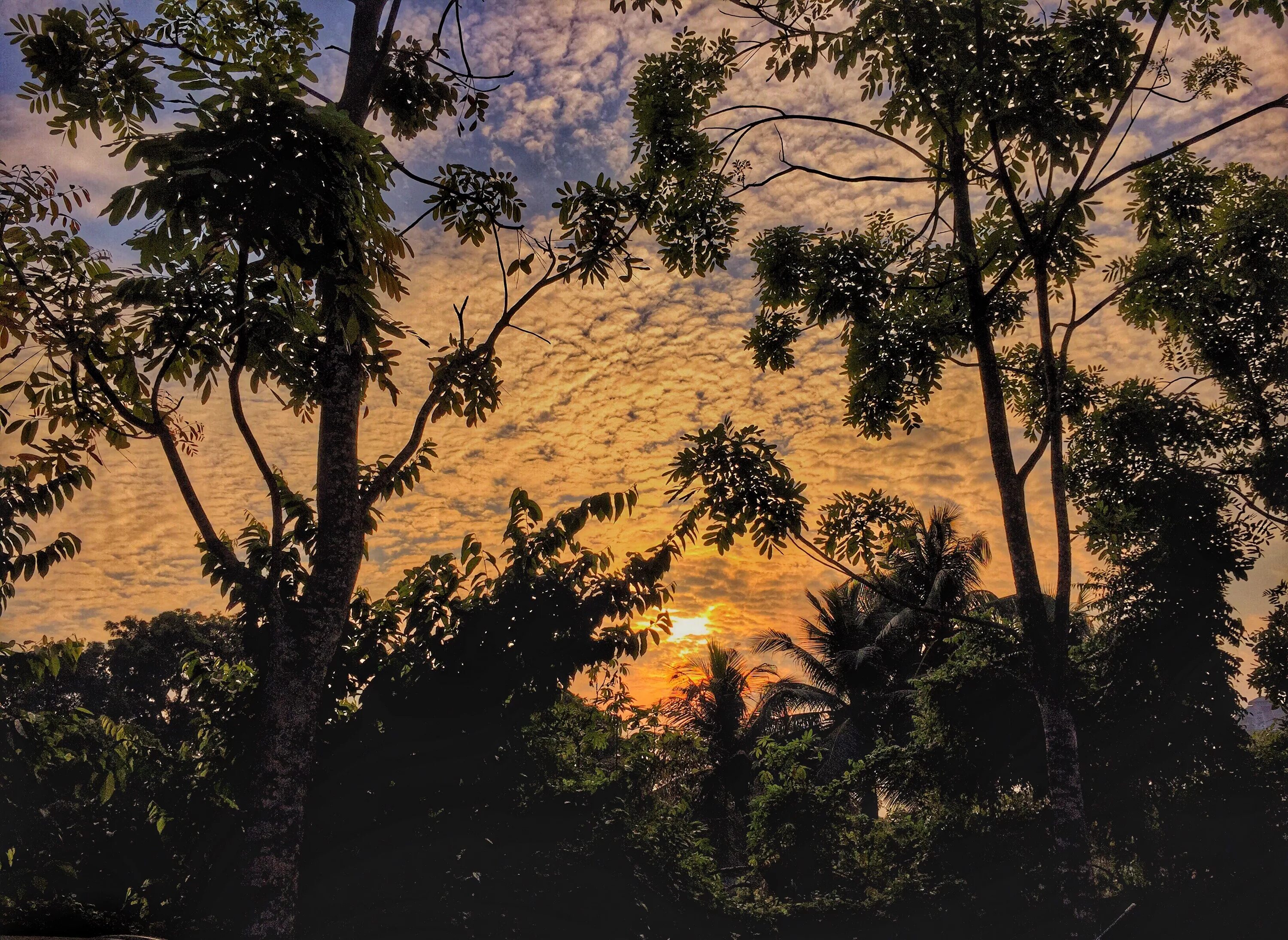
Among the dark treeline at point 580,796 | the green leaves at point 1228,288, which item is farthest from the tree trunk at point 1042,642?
the green leaves at point 1228,288

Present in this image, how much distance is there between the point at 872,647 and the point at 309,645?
21588 mm

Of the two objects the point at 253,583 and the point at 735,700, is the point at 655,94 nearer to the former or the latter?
the point at 253,583

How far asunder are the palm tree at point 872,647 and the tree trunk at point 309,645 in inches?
718

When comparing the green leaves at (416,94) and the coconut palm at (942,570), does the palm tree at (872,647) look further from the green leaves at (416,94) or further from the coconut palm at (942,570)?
the green leaves at (416,94)

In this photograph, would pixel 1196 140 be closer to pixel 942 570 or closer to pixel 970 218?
pixel 970 218

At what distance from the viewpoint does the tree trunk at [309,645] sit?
562 cm

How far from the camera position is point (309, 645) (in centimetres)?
622

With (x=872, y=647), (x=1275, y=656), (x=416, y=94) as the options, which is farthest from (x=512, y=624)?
(x=872, y=647)

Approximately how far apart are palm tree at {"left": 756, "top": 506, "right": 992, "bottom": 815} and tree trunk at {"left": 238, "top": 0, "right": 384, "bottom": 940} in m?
18.2

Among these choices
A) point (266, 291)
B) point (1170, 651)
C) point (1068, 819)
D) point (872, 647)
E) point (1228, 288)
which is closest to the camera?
point (266, 291)

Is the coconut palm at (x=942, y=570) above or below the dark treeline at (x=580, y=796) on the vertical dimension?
above

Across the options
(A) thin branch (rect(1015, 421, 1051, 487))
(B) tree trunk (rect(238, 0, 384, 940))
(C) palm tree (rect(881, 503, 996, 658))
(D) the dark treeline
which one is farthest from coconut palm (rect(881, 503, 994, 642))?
(B) tree trunk (rect(238, 0, 384, 940))

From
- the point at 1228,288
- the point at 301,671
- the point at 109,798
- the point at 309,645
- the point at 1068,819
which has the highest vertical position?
the point at 1228,288

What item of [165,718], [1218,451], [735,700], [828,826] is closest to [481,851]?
[165,718]
